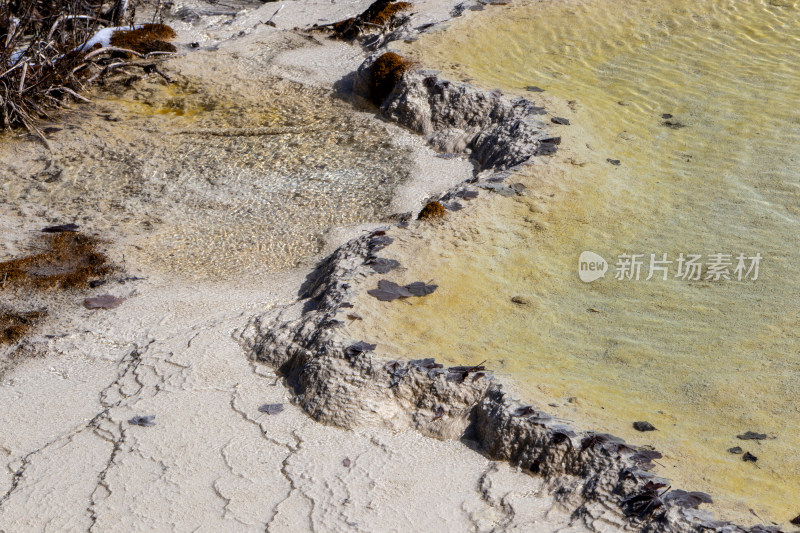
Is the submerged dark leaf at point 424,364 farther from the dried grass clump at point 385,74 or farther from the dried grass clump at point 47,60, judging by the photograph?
the dried grass clump at point 47,60

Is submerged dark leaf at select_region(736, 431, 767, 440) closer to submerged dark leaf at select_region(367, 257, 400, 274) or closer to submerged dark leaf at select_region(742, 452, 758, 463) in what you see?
submerged dark leaf at select_region(742, 452, 758, 463)

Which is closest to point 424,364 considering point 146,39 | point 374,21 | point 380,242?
point 380,242

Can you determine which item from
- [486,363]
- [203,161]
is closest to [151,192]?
[203,161]

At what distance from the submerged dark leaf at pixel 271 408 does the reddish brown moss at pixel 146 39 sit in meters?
5.39

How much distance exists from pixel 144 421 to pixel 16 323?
1.30 metres

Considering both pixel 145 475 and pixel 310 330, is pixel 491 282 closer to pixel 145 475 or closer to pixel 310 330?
pixel 310 330

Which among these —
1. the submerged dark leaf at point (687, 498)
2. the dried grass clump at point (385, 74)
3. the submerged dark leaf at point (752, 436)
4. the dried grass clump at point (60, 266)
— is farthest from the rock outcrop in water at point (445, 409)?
the dried grass clump at point (385, 74)

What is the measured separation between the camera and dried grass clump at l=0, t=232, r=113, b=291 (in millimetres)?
4664

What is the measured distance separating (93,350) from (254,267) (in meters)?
1.09

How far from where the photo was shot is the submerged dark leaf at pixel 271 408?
3549 millimetres

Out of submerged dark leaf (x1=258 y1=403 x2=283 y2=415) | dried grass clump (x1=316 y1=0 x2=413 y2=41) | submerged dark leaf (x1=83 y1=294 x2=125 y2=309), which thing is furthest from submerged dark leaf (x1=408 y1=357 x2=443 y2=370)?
dried grass clump (x1=316 y1=0 x2=413 y2=41)

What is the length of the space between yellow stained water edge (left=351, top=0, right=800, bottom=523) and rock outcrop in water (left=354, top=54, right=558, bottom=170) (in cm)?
22

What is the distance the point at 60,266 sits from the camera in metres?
4.84

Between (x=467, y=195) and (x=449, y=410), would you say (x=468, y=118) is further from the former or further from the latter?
(x=449, y=410)
